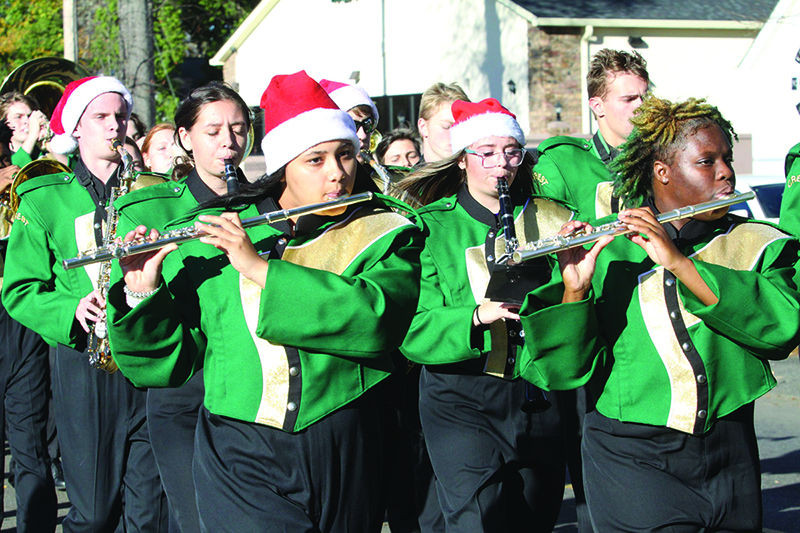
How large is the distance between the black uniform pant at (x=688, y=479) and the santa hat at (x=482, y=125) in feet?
4.85

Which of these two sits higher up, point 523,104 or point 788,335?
point 523,104

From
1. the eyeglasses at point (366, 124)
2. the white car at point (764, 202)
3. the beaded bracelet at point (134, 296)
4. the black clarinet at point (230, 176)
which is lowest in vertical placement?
the white car at point (764, 202)

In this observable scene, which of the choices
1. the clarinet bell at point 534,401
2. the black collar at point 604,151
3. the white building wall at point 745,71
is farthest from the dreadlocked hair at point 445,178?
the white building wall at point 745,71

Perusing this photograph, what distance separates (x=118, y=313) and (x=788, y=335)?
1929 millimetres

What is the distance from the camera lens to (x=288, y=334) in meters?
2.82

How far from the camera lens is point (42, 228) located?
14.4 feet

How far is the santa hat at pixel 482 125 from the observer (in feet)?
13.8

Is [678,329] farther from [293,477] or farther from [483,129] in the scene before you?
[483,129]

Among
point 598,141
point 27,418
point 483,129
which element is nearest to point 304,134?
point 483,129

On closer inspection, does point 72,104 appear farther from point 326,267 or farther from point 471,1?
point 471,1

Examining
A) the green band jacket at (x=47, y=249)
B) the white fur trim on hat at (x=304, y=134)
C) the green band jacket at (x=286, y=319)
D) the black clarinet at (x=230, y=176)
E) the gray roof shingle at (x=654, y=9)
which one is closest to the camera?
the green band jacket at (x=286, y=319)

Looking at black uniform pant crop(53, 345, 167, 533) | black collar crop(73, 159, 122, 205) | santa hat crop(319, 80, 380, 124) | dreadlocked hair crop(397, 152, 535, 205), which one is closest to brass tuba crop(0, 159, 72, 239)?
black collar crop(73, 159, 122, 205)

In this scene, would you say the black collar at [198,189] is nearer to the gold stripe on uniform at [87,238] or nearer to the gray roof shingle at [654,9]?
the gold stripe on uniform at [87,238]

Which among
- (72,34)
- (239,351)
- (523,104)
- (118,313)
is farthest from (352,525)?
(523,104)
